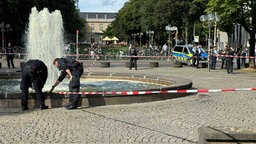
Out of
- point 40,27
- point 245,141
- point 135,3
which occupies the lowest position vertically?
point 245,141

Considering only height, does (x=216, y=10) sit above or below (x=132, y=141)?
above

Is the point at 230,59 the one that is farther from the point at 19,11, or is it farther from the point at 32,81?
the point at 19,11

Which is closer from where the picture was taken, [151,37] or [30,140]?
[30,140]

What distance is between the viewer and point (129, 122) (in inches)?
358

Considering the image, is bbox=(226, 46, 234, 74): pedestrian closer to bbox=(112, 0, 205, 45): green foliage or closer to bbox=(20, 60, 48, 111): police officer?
bbox=(20, 60, 48, 111): police officer

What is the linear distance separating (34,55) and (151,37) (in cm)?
6876

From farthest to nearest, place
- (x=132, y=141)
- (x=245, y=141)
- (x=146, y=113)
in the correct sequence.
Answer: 1. (x=146, y=113)
2. (x=132, y=141)
3. (x=245, y=141)

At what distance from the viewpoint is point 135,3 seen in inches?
3834

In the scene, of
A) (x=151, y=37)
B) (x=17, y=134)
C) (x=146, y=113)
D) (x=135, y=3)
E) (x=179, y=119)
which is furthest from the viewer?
(x=135, y=3)

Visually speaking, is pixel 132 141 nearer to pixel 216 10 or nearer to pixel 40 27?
pixel 40 27

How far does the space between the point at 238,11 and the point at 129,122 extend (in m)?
19.3

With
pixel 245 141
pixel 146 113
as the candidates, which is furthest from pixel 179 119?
pixel 245 141

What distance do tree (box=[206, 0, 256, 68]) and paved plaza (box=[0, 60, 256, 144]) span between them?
14641mm

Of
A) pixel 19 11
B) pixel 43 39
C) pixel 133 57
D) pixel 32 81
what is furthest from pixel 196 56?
pixel 19 11
